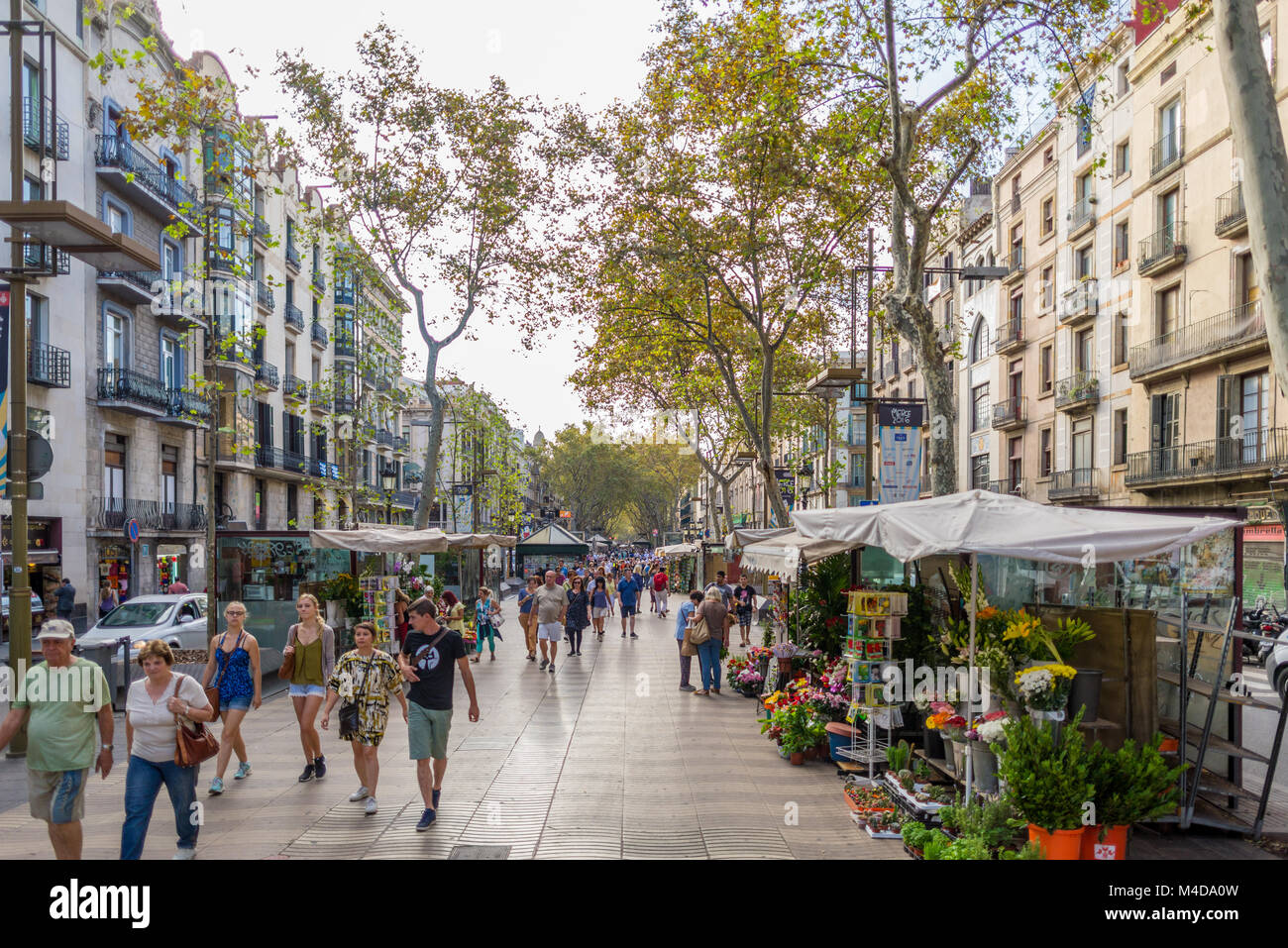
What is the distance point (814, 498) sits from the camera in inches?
2416

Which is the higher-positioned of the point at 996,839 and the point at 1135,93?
the point at 1135,93

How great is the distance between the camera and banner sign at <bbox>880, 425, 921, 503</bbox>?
58.7 ft

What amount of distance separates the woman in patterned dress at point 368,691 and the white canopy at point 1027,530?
4171 mm

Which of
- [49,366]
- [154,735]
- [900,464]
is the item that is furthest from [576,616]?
[154,735]

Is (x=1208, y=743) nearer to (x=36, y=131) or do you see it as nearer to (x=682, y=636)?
(x=682, y=636)

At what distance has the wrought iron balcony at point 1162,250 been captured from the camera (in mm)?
28125

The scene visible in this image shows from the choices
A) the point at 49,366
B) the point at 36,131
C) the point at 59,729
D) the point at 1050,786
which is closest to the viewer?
the point at 59,729

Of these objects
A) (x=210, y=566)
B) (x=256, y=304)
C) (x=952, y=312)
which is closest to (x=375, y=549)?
(x=210, y=566)

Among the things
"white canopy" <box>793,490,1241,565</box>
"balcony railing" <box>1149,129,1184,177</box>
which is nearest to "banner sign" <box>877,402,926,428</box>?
"white canopy" <box>793,490,1241,565</box>

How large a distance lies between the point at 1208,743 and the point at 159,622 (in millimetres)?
15830

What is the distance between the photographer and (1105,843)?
6348 millimetres

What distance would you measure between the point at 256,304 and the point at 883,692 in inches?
1331

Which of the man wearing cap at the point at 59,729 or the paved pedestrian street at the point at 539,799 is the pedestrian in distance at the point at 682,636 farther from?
the man wearing cap at the point at 59,729
